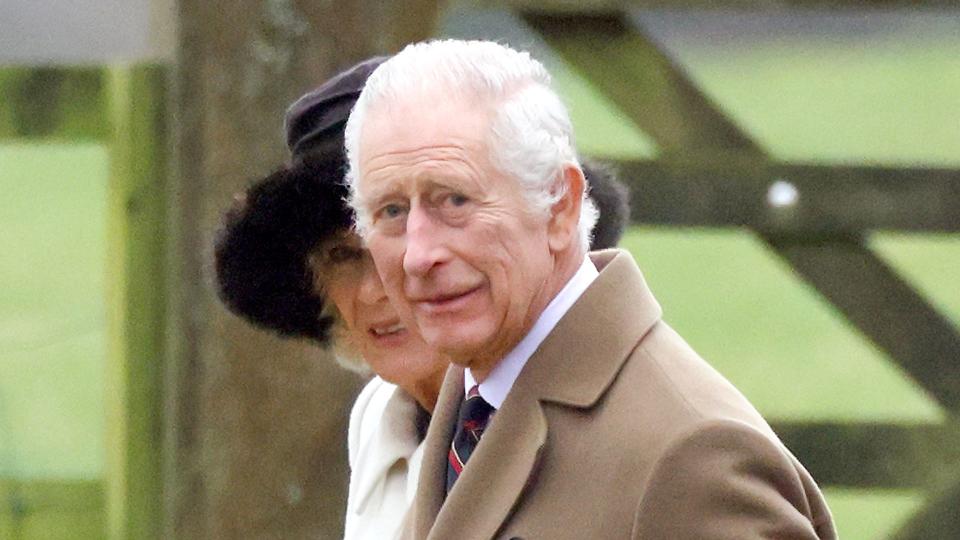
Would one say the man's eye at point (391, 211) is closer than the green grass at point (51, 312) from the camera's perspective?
Yes

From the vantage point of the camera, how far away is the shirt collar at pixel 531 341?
205cm

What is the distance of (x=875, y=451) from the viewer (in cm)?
390

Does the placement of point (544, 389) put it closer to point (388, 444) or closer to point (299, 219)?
point (388, 444)

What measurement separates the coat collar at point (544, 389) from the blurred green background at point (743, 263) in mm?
1778

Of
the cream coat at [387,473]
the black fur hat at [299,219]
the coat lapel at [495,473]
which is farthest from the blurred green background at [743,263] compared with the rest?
the coat lapel at [495,473]

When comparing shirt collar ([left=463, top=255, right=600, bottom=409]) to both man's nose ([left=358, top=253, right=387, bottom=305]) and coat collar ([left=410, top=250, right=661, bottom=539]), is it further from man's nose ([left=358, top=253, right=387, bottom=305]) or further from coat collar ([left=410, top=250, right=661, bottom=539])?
man's nose ([left=358, top=253, right=387, bottom=305])

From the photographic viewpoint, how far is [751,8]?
369 cm

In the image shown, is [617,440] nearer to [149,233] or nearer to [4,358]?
[149,233]

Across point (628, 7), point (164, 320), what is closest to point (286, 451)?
point (164, 320)

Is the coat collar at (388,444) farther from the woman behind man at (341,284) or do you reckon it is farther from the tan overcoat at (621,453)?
the tan overcoat at (621,453)

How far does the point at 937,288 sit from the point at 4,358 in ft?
6.54

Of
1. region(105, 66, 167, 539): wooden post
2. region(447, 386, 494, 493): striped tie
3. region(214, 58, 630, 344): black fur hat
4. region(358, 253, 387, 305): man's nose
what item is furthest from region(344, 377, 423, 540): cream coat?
region(105, 66, 167, 539): wooden post

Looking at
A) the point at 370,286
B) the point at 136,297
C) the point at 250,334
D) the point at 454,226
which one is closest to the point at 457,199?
the point at 454,226

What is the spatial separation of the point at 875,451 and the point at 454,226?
215cm
